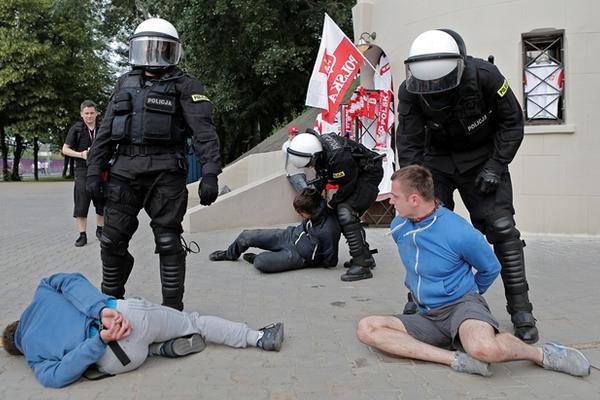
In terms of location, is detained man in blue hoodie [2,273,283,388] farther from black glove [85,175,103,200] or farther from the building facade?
the building facade

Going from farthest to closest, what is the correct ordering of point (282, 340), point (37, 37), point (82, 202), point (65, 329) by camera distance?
point (37, 37) → point (82, 202) → point (282, 340) → point (65, 329)

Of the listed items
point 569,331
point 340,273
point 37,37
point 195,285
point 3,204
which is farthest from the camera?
point 37,37

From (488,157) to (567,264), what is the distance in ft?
10.3

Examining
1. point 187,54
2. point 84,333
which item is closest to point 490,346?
point 84,333

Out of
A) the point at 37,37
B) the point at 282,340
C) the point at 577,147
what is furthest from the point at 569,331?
the point at 37,37

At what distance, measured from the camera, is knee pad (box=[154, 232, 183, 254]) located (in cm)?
410

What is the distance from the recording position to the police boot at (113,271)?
13.7 feet

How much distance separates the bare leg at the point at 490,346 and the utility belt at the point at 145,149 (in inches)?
86.6

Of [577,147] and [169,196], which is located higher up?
[577,147]

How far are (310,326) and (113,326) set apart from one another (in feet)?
5.12

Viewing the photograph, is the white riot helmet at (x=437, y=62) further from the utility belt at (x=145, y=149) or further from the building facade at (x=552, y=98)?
the building facade at (x=552, y=98)

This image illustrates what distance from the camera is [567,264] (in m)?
6.50

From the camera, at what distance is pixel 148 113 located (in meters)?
3.96

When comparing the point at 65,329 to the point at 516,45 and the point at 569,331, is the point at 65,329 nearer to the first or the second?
the point at 569,331
